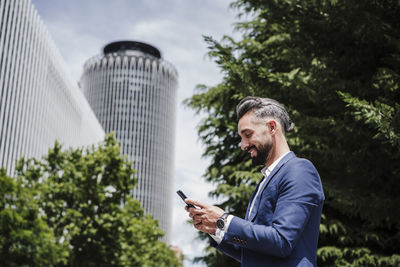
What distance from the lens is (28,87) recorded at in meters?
52.0

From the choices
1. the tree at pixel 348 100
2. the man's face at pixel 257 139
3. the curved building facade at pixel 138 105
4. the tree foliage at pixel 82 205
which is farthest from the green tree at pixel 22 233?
the curved building facade at pixel 138 105

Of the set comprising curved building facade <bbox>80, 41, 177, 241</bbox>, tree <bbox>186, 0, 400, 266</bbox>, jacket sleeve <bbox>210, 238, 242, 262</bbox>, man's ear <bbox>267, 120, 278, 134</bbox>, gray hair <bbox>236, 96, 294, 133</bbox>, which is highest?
curved building facade <bbox>80, 41, 177, 241</bbox>

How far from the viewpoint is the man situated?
207cm

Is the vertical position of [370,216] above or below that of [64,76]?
below

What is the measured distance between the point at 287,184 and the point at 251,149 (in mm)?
336

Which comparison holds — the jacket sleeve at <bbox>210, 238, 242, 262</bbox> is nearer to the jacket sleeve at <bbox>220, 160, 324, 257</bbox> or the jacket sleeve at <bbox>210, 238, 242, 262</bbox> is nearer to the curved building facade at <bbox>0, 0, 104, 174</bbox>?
the jacket sleeve at <bbox>220, 160, 324, 257</bbox>

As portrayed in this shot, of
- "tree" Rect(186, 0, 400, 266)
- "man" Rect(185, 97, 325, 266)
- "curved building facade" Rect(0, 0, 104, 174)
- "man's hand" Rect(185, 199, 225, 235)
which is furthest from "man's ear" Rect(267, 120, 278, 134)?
"curved building facade" Rect(0, 0, 104, 174)

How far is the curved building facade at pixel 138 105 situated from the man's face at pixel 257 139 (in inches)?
5297

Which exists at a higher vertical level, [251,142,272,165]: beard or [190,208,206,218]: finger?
[251,142,272,165]: beard

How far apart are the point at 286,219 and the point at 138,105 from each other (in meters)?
141

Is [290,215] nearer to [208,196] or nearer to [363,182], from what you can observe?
[363,182]

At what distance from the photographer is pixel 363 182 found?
7.97m

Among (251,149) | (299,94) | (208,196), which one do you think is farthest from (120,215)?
(251,149)

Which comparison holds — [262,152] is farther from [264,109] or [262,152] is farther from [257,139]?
[264,109]
